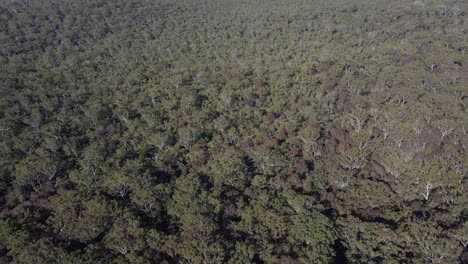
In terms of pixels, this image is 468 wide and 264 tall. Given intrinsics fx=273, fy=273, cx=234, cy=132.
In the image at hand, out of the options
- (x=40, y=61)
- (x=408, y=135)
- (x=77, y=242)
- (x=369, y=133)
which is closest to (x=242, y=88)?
(x=369, y=133)

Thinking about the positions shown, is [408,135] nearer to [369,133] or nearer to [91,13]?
[369,133]

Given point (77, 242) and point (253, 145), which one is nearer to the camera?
point (77, 242)

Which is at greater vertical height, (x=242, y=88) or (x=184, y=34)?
(x=184, y=34)

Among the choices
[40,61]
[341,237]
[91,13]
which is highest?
[91,13]

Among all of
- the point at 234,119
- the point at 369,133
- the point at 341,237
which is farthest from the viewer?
the point at 234,119

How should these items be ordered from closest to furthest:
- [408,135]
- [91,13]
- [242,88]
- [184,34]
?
[408,135], [242,88], [184,34], [91,13]

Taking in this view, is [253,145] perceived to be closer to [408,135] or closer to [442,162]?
[408,135]
